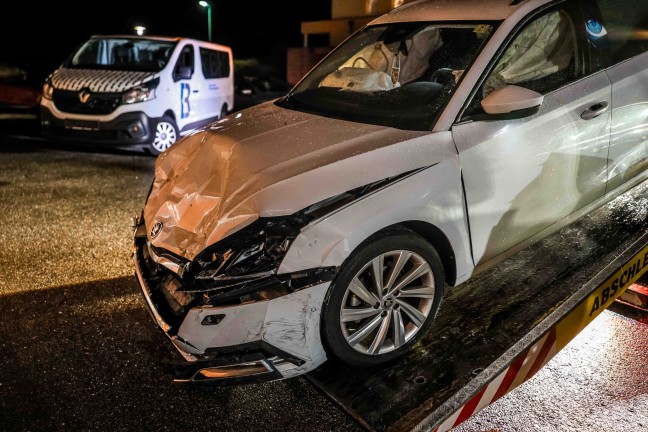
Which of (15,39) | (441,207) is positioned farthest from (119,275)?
(15,39)

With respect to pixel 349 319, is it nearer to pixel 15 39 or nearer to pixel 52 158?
pixel 52 158

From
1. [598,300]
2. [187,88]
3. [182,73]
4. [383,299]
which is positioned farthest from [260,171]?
[187,88]

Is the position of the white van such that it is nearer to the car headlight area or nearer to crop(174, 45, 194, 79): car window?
crop(174, 45, 194, 79): car window

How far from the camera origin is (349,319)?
266 cm

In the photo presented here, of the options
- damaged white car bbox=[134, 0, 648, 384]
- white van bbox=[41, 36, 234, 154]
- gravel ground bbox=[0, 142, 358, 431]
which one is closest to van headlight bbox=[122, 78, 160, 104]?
white van bbox=[41, 36, 234, 154]

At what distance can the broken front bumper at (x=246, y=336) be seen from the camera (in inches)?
96.0

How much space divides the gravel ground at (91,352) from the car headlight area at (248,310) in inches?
10.7

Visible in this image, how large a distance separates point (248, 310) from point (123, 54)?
761 centimetres

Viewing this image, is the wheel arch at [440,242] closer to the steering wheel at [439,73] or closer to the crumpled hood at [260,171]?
the crumpled hood at [260,171]

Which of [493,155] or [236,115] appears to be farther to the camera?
[236,115]

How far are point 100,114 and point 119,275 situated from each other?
4.55 m

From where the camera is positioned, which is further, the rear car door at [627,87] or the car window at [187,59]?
the car window at [187,59]

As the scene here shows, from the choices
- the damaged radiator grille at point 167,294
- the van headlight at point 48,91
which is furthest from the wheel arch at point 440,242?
the van headlight at point 48,91

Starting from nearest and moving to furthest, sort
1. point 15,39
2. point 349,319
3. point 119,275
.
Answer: point 349,319 → point 119,275 → point 15,39
